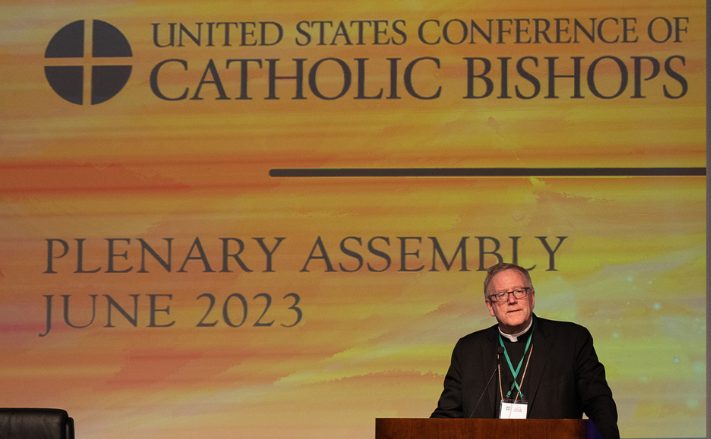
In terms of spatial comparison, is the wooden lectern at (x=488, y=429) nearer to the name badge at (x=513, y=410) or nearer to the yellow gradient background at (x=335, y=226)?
the name badge at (x=513, y=410)

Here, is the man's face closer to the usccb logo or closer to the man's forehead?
the man's forehead

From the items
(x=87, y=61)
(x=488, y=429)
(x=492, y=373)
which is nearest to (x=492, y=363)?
(x=492, y=373)

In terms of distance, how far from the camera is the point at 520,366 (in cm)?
430

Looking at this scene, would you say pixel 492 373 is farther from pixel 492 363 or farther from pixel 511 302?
pixel 511 302

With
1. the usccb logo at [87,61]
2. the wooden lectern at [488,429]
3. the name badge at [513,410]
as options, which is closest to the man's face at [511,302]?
the name badge at [513,410]

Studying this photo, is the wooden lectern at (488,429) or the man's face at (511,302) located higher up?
the man's face at (511,302)

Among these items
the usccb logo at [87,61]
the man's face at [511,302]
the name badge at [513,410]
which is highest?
the usccb logo at [87,61]

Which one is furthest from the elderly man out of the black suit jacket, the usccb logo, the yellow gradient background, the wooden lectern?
the usccb logo

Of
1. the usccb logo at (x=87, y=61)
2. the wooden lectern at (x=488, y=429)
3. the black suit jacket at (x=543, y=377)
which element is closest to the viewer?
the wooden lectern at (x=488, y=429)

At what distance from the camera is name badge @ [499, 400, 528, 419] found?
4.05 meters

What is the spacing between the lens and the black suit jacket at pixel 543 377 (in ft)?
13.8

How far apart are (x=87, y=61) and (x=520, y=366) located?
8.20 feet

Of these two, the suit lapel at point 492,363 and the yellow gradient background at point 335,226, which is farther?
the yellow gradient background at point 335,226

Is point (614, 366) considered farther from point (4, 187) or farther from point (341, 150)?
point (4, 187)
